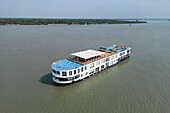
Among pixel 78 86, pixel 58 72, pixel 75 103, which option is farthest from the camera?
A: pixel 78 86

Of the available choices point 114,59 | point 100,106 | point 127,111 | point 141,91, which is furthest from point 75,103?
point 114,59

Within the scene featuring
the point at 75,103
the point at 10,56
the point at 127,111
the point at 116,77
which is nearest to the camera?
the point at 127,111

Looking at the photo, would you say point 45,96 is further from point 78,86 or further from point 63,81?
point 78,86

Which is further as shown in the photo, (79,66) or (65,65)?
(65,65)

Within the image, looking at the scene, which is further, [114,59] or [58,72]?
[114,59]

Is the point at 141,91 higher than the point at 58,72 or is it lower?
lower

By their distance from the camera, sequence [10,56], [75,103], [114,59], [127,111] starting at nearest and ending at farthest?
[127,111], [75,103], [114,59], [10,56]

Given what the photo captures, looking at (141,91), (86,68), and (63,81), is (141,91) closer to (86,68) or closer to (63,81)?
(86,68)

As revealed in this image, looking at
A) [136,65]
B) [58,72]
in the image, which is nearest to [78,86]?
[58,72]

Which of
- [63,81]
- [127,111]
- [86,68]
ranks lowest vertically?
[127,111]
